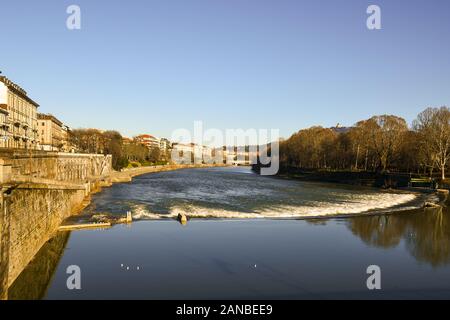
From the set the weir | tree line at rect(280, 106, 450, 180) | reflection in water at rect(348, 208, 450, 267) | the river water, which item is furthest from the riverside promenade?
reflection in water at rect(348, 208, 450, 267)

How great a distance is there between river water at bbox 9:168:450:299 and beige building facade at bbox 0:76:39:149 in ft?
103

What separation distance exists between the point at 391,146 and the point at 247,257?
2920 inches

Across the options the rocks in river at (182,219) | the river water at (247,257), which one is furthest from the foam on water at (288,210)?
the rocks in river at (182,219)

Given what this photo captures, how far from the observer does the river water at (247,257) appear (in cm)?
1738

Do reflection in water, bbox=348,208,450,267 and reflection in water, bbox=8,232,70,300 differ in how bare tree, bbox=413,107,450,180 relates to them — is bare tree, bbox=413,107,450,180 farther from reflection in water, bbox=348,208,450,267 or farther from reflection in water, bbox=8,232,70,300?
reflection in water, bbox=8,232,70,300

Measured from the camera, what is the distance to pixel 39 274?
18797 mm

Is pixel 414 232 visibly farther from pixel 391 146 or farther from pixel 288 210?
pixel 391 146

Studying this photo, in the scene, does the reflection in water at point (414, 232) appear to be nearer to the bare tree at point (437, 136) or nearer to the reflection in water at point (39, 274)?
the reflection in water at point (39, 274)

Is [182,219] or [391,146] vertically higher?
[391,146]

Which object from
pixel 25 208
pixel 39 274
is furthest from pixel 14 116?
pixel 39 274

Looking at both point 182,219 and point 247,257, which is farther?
point 182,219

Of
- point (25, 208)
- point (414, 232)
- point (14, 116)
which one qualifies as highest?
point (14, 116)

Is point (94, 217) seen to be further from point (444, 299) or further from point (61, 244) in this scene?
point (444, 299)

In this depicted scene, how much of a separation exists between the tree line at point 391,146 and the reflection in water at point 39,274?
2681 inches
